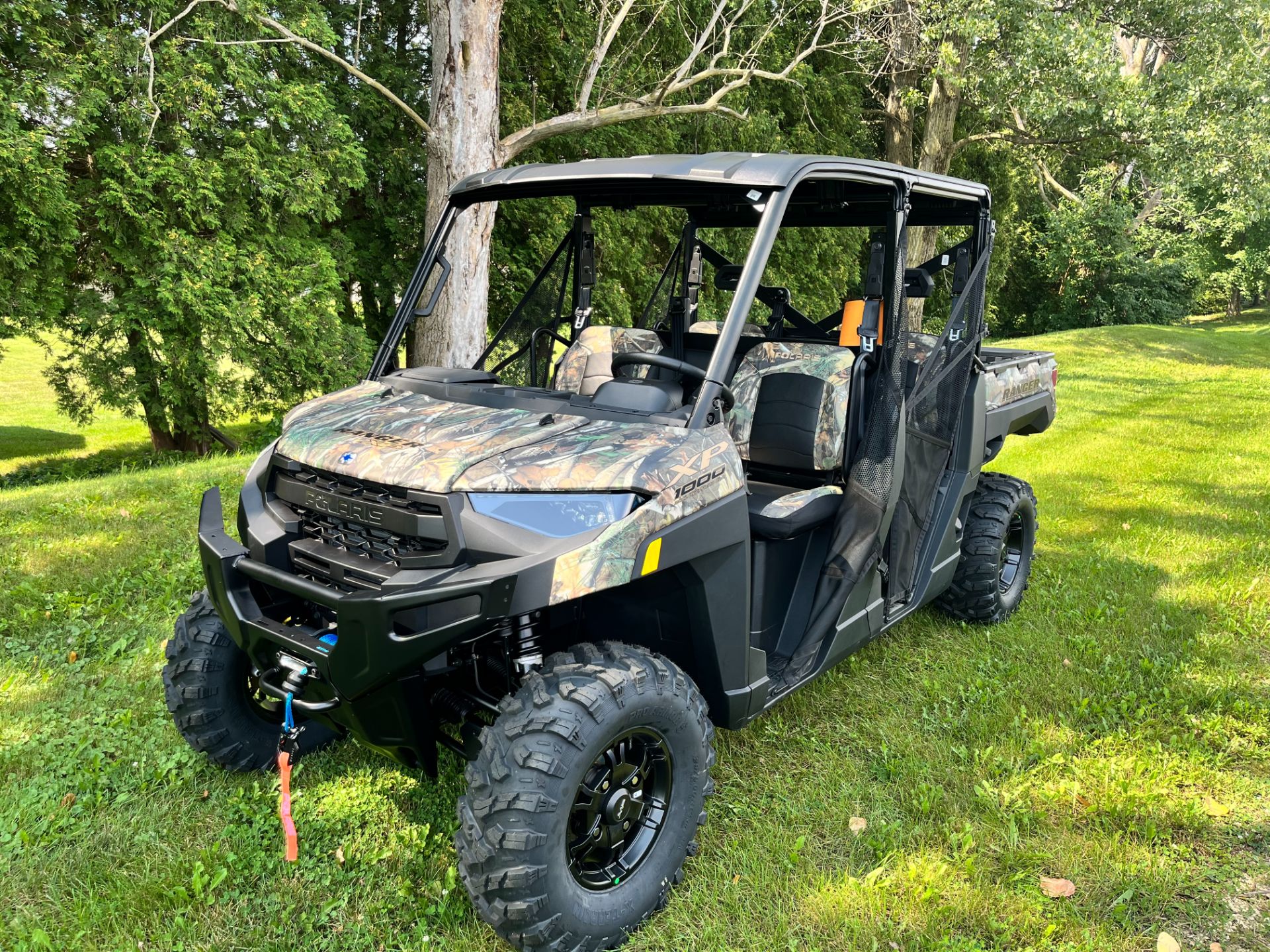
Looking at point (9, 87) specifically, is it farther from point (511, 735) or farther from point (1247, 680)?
point (1247, 680)

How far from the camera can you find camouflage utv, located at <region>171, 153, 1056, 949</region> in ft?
7.60

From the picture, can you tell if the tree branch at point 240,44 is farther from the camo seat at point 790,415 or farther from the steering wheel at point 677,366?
the steering wheel at point 677,366

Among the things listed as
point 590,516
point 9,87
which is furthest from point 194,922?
point 9,87

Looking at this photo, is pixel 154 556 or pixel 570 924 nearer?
pixel 570 924

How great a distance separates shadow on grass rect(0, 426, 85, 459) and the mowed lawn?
8221 mm

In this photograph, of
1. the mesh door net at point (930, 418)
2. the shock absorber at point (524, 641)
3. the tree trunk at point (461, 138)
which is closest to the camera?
the shock absorber at point (524, 641)

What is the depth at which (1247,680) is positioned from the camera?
399 cm

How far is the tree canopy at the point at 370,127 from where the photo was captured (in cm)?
771

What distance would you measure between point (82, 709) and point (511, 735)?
89.1 inches

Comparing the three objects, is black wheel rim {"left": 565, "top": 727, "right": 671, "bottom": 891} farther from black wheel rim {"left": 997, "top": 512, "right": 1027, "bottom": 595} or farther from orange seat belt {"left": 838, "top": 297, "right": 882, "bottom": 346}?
black wheel rim {"left": 997, "top": 512, "right": 1027, "bottom": 595}

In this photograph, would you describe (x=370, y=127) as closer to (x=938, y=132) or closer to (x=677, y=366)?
(x=677, y=366)

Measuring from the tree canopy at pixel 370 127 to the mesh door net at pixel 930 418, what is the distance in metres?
4.39

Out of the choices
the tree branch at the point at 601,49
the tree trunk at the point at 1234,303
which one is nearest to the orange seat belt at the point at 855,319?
the tree branch at the point at 601,49

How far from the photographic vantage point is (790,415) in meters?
3.94
